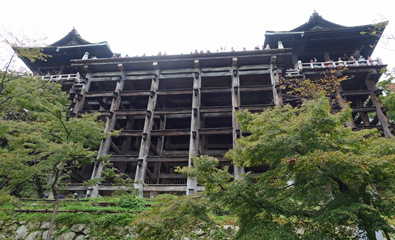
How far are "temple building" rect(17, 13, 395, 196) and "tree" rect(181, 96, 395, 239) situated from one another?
35.3 ft

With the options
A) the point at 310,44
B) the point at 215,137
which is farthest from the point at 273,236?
the point at 310,44

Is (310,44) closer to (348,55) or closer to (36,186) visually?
(348,55)

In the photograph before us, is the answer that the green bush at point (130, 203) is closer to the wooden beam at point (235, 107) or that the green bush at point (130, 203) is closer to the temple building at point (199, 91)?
the temple building at point (199, 91)

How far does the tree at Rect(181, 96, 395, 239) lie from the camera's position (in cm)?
501

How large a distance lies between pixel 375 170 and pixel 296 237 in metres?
2.32

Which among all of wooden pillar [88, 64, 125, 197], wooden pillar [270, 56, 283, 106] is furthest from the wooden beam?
wooden pillar [88, 64, 125, 197]

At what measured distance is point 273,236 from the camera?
A: 5.21 meters

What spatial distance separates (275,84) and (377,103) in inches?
354

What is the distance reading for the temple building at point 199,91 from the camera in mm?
19000

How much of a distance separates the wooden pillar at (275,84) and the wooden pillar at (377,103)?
8.45 meters

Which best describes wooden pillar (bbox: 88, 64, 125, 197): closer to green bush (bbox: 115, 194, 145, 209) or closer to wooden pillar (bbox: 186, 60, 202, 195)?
green bush (bbox: 115, 194, 145, 209)

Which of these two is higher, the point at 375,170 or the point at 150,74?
the point at 150,74

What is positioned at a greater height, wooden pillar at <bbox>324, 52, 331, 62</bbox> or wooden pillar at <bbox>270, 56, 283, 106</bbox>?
wooden pillar at <bbox>324, 52, 331, 62</bbox>

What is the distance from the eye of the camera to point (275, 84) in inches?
773
